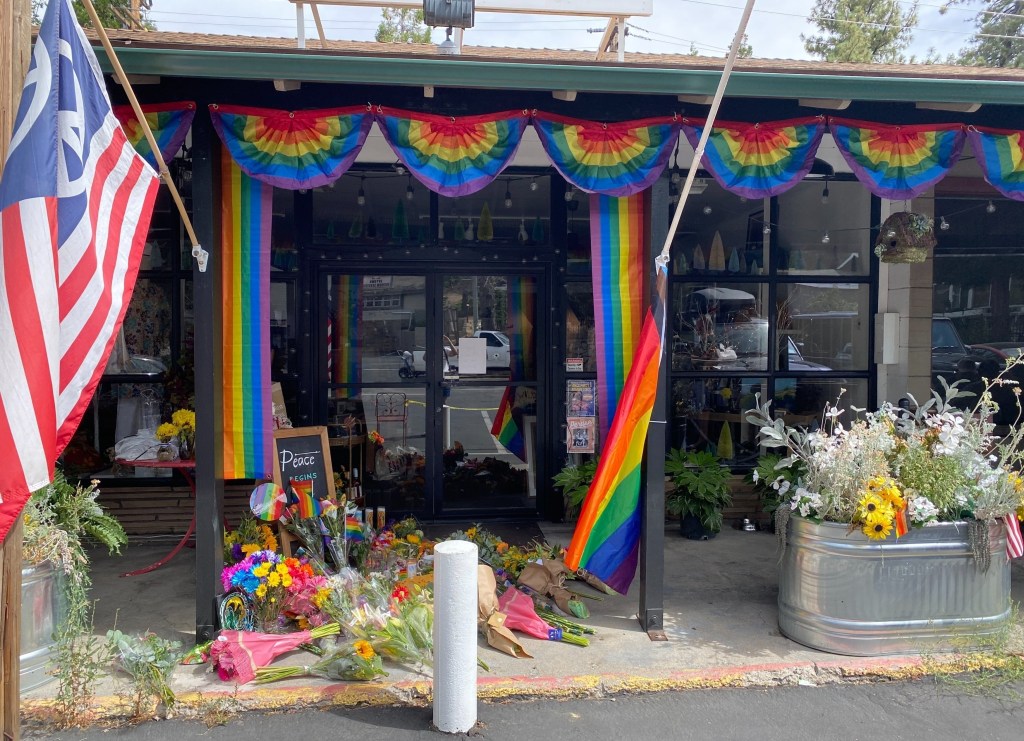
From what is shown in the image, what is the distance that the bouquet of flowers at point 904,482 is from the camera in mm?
4203

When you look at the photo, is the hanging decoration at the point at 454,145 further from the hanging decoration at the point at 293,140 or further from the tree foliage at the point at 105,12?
the tree foliage at the point at 105,12

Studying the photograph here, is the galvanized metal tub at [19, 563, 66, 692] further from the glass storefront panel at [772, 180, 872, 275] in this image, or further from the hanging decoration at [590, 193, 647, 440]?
the glass storefront panel at [772, 180, 872, 275]

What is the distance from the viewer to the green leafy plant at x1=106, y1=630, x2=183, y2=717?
362 centimetres

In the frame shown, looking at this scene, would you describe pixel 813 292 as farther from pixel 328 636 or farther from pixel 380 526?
pixel 328 636

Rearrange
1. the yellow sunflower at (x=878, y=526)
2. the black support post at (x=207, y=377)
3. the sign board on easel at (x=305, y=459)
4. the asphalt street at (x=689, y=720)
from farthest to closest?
the sign board on easel at (x=305, y=459) < the black support post at (x=207, y=377) < the yellow sunflower at (x=878, y=526) < the asphalt street at (x=689, y=720)

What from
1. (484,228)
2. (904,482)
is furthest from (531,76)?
(904,482)

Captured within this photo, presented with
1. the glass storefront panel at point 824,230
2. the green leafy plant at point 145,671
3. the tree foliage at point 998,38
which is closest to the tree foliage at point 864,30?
the tree foliage at point 998,38

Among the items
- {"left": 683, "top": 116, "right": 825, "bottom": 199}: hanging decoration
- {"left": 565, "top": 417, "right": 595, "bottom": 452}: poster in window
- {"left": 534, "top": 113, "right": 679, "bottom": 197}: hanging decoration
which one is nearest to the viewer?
{"left": 534, "top": 113, "right": 679, "bottom": 197}: hanging decoration

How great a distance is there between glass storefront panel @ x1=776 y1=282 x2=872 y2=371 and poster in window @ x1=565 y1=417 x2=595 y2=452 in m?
1.96

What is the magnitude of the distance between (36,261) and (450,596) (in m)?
2.14

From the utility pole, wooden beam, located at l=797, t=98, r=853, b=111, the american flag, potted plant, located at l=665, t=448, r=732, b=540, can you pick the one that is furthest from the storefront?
the utility pole

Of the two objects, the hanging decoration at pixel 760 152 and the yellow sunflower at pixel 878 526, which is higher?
the hanging decoration at pixel 760 152

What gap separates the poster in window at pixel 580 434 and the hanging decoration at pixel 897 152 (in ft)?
10.1

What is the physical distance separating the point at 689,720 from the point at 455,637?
4.08 feet
